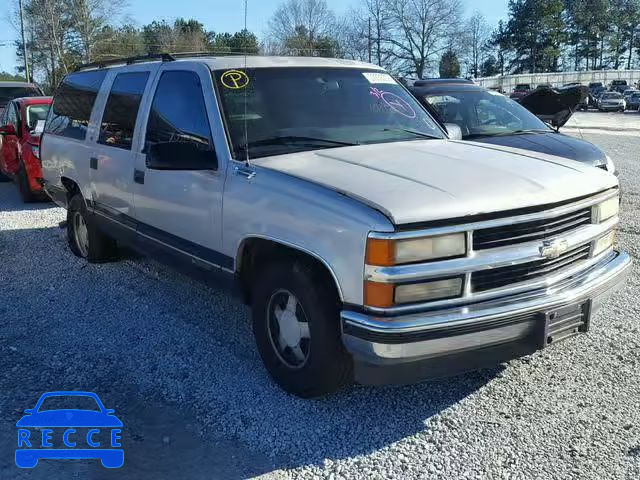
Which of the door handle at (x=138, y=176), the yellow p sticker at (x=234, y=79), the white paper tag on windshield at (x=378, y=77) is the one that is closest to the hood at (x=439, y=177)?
the yellow p sticker at (x=234, y=79)

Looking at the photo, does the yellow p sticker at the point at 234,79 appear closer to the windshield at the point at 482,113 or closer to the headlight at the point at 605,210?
the headlight at the point at 605,210

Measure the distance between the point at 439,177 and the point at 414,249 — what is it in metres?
0.60

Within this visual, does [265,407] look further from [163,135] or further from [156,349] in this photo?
[163,135]

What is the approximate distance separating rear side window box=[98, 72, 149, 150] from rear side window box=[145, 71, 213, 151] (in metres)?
0.31

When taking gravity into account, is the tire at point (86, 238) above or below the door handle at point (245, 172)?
below

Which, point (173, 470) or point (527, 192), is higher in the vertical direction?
point (527, 192)

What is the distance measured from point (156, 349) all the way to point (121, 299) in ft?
4.00

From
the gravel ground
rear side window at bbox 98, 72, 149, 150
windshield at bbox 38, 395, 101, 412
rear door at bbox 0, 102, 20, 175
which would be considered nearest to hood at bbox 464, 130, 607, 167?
the gravel ground

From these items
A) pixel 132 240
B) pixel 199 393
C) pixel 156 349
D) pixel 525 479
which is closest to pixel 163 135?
pixel 132 240

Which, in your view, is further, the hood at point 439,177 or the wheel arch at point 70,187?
the wheel arch at point 70,187

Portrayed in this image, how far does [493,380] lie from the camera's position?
394cm

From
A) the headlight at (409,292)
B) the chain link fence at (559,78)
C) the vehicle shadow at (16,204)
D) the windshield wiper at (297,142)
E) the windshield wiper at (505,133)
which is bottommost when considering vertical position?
the vehicle shadow at (16,204)

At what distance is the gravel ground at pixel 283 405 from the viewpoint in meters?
3.15

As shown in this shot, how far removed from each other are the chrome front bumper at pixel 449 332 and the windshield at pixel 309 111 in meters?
1.45
